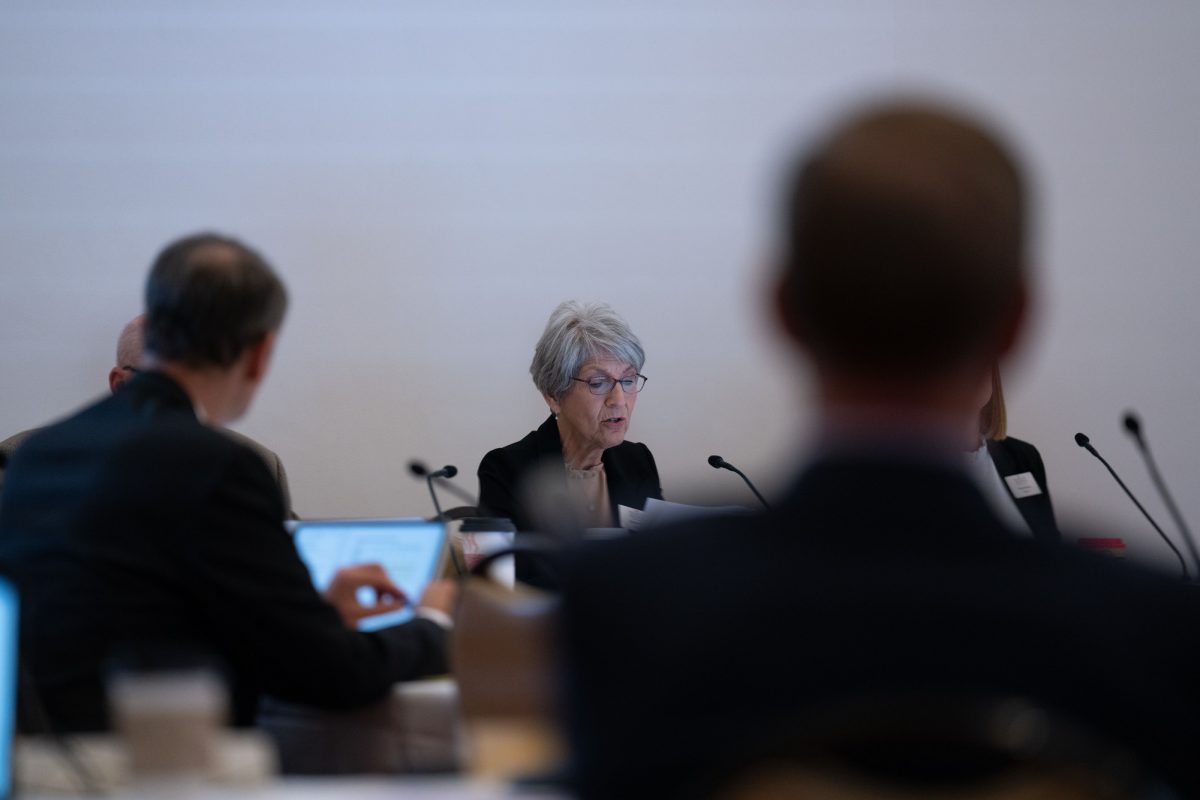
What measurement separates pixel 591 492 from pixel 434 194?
142 centimetres

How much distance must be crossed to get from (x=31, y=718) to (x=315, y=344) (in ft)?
9.67

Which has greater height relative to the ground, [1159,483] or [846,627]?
[846,627]

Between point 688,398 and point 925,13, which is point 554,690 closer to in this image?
point 688,398

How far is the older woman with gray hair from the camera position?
140 inches

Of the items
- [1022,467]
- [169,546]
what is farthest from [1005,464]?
[169,546]

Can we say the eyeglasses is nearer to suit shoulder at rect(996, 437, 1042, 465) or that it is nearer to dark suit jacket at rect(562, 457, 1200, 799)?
suit shoulder at rect(996, 437, 1042, 465)

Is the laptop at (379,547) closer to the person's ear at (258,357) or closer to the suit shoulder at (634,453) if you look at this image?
the person's ear at (258,357)

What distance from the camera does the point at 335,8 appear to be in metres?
4.55

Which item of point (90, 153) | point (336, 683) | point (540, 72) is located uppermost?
point (540, 72)

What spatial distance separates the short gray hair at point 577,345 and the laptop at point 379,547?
4.69ft

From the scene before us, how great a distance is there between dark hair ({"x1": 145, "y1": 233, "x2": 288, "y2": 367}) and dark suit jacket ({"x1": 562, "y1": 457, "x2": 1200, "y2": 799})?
120cm

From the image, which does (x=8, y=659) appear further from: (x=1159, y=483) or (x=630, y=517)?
(x=1159, y=483)

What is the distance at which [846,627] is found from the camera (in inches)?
28.2

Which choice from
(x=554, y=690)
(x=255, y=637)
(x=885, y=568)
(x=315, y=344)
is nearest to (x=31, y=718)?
(x=255, y=637)
